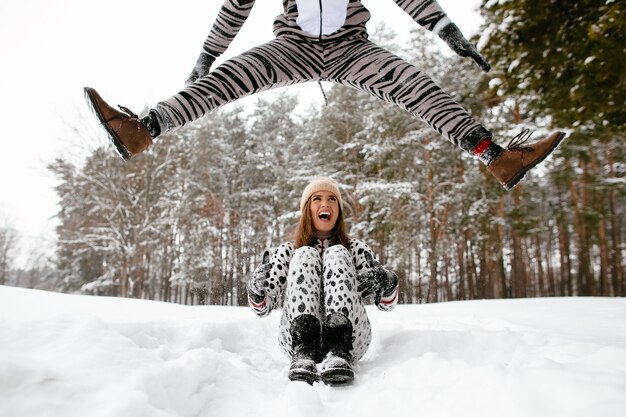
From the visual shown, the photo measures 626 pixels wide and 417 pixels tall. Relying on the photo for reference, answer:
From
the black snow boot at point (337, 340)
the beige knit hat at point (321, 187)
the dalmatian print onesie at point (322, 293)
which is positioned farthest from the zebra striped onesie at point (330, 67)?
the black snow boot at point (337, 340)

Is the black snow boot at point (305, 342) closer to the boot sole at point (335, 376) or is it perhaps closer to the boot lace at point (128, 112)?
the boot sole at point (335, 376)

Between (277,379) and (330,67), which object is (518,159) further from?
(277,379)

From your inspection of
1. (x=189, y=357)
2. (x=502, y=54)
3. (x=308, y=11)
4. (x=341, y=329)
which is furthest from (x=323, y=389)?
(x=502, y=54)

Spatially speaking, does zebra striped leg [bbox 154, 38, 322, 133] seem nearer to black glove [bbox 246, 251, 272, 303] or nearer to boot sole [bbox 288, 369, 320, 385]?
black glove [bbox 246, 251, 272, 303]

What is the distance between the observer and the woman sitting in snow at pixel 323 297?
1523 mm

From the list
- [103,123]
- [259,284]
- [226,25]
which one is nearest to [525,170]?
[259,284]

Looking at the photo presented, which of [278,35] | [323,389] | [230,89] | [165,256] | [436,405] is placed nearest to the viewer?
[436,405]

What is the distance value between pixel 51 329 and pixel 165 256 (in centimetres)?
1757

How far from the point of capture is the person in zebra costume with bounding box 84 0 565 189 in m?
1.51

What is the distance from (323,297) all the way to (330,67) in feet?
3.51

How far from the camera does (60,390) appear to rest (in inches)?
31.9

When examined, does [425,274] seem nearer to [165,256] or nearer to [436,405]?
[165,256]

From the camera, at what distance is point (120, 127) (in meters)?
1.33

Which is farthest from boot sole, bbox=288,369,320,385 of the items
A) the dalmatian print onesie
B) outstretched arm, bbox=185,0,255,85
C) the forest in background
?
the forest in background
